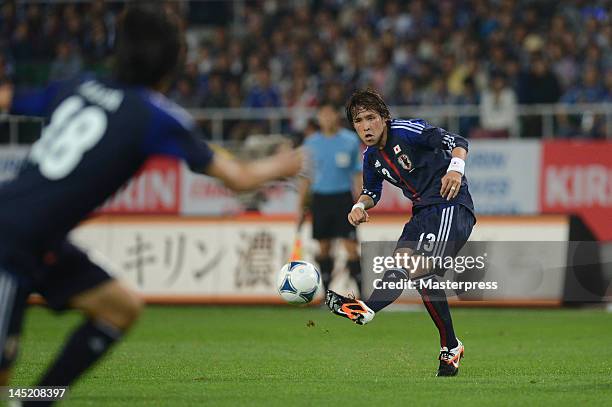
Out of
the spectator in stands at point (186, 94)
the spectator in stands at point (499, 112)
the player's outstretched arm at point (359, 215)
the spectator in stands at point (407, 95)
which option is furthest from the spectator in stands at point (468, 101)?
the player's outstretched arm at point (359, 215)

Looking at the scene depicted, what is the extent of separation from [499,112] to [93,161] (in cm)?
1594

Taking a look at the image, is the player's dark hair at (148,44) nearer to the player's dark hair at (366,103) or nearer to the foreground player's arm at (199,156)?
the foreground player's arm at (199,156)

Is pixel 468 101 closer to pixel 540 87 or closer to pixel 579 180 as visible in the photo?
pixel 540 87

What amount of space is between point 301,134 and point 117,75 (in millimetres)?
15296

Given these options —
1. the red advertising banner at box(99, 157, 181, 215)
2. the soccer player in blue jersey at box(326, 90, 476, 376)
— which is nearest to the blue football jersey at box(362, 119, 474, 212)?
the soccer player in blue jersey at box(326, 90, 476, 376)

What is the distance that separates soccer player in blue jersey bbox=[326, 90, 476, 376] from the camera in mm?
9367

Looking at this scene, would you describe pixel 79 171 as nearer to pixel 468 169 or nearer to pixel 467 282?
pixel 467 282

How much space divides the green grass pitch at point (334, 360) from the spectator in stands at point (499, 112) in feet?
16.2

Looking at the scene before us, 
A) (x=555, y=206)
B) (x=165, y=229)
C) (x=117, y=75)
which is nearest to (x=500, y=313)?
(x=555, y=206)

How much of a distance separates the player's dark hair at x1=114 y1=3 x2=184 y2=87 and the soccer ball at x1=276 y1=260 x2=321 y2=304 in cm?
468

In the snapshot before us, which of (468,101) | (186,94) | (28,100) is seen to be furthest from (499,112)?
(28,100)

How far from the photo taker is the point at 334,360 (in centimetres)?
1052

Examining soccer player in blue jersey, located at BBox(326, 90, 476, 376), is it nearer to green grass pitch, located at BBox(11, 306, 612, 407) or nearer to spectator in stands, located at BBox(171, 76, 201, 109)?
green grass pitch, located at BBox(11, 306, 612, 407)

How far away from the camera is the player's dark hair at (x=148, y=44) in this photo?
555 cm
